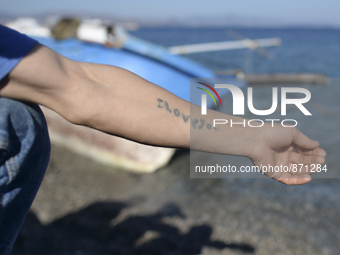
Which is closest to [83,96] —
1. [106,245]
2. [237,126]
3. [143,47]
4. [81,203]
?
[237,126]

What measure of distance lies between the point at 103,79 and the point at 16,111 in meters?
0.33

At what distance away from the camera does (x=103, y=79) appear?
3.59ft

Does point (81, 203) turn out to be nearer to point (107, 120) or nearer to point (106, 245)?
point (106, 245)

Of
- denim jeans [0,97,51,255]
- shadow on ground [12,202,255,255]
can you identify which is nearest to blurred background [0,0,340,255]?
shadow on ground [12,202,255,255]

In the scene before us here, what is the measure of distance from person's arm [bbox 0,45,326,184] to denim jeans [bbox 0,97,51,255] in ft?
0.24

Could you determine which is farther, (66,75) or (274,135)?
(274,135)

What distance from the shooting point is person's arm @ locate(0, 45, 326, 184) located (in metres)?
0.93

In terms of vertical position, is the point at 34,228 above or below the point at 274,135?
below

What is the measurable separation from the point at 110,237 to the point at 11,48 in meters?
A: 2.73

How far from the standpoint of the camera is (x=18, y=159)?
99cm

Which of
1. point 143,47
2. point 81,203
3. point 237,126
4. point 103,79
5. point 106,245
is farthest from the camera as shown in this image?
point 143,47

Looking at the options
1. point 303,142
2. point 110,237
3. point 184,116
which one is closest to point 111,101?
point 184,116

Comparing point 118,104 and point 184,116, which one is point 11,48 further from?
point 184,116

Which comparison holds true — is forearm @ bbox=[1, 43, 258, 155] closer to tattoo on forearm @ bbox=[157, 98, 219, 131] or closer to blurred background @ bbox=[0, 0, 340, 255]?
tattoo on forearm @ bbox=[157, 98, 219, 131]
